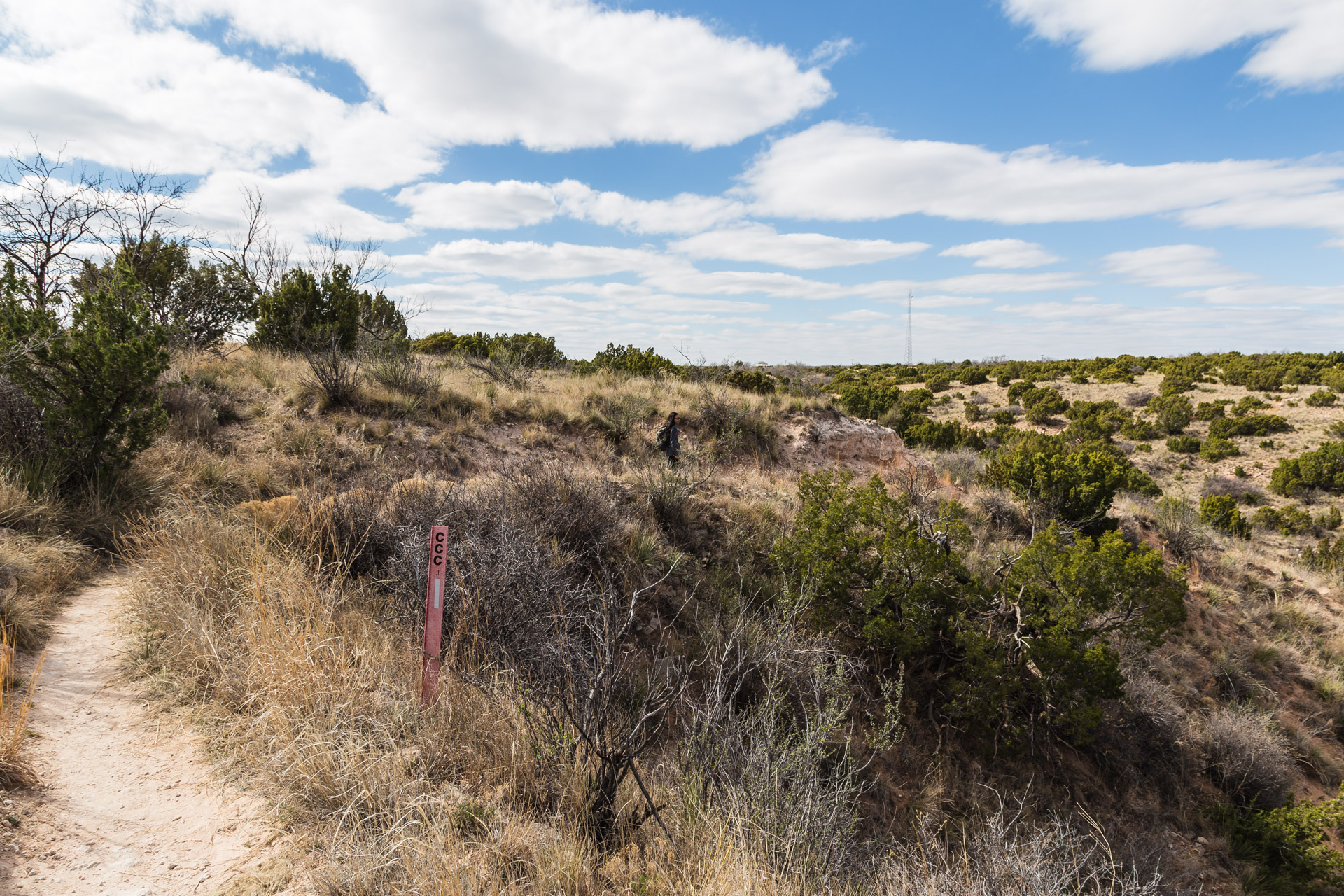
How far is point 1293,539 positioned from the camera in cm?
1958

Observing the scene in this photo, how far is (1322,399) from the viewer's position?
28.4m

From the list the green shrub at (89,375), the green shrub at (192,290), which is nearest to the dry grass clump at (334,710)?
the green shrub at (89,375)

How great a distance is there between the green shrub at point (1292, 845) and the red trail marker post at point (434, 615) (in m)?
8.87

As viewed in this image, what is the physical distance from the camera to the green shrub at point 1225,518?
18859 millimetres

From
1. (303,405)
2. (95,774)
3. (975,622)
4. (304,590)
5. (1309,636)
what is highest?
(303,405)

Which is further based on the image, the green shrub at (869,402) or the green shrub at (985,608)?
the green shrub at (869,402)

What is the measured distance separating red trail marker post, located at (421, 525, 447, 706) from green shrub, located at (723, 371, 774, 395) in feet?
49.3

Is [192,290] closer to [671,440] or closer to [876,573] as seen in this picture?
[671,440]

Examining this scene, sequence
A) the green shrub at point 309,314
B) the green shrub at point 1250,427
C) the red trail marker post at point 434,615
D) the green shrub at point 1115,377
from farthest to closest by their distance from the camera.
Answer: the green shrub at point 1115,377
the green shrub at point 1250,427
the green shrub at point 309,314
the red trail marker post at point 434,615

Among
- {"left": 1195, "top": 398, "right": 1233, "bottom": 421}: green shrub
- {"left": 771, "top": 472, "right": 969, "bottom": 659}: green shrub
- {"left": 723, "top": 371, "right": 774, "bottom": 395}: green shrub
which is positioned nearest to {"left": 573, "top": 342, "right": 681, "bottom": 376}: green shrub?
{"left": 723, "top": 371, "right": 774, "bottom": 395}: green shrub

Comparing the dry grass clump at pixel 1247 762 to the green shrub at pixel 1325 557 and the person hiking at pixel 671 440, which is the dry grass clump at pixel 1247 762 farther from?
the green shrub at pixel 1325 557

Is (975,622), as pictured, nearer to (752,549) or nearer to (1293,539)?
(752,549)

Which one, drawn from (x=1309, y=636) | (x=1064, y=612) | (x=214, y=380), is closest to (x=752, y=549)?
(x=1064, y=612)

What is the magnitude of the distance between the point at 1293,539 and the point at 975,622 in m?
20.9
